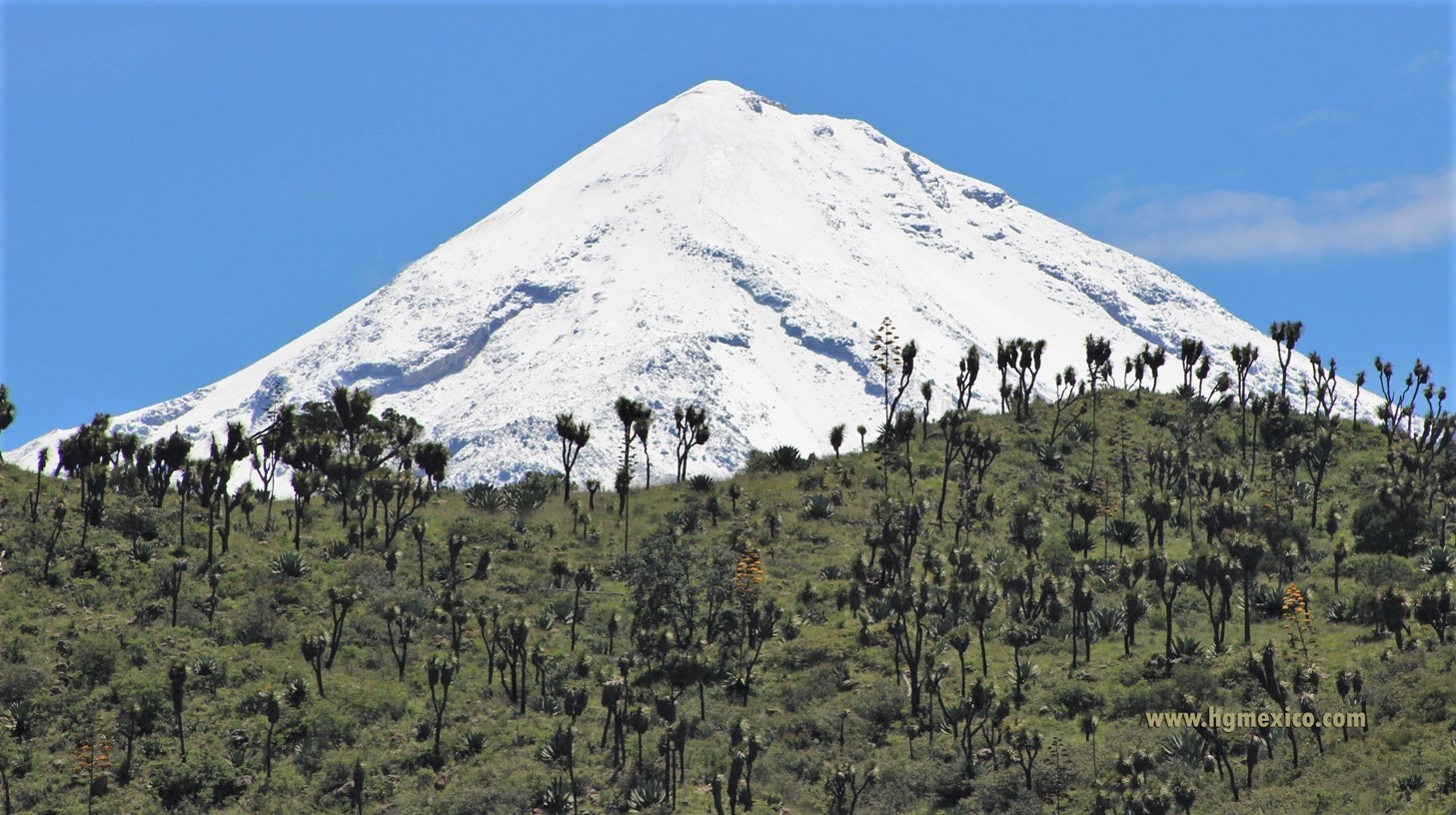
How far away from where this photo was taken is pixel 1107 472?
6694cm

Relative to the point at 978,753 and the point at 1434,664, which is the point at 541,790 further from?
the point at 1434,664

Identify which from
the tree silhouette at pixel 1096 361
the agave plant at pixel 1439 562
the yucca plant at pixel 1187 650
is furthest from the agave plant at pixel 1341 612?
the tree silhouette at pixel 1096 361

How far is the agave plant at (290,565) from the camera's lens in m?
49.7

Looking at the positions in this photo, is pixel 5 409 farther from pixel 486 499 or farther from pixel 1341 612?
pixel 1341 612

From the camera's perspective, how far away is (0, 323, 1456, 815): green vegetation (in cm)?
3662

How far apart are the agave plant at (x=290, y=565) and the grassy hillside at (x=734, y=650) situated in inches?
4.2

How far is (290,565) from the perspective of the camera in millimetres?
49688

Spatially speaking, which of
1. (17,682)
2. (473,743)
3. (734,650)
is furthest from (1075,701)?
(17,682)

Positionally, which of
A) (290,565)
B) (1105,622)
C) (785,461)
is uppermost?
(785,461)

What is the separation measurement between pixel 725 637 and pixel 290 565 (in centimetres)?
1470

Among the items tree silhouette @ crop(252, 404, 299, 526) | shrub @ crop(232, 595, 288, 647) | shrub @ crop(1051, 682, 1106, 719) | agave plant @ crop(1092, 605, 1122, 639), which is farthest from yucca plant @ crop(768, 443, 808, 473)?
Result: shrub @ crop(1051, 682, 1106, 719)

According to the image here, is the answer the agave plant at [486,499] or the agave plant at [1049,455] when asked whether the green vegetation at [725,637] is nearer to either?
the agave plant at [486,499]

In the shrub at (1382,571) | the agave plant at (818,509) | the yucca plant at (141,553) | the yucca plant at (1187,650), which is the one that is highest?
the agave plant at (818,509)

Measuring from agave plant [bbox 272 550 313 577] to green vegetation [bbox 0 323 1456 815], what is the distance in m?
0.15
